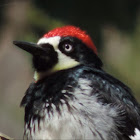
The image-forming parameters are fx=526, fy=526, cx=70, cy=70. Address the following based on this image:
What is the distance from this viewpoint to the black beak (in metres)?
4.23

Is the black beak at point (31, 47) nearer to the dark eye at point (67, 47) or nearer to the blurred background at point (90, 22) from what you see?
the dark eye at point (67, 47)

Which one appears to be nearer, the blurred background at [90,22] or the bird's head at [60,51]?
the bird's head at [60,51]

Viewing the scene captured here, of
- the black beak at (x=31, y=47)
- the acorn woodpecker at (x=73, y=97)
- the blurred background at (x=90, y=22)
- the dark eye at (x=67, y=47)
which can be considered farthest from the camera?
the blurred background at (x=90, y=22)

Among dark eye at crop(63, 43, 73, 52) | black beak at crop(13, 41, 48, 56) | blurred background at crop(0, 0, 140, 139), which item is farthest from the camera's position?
blurred background at crop(0, 0, 140, 139)

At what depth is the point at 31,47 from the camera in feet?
14.0

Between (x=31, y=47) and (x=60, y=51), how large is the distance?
0.25m

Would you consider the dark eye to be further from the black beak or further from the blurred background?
the blurred background

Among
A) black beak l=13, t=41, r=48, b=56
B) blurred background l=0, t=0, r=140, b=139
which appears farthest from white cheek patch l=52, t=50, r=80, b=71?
blurred background l=0, t=0, r=140, b=139

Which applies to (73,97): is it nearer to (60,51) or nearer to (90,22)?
(60,51)

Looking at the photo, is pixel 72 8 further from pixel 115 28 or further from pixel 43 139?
pixel 43 139

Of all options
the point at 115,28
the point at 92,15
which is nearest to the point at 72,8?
the point at 92,15

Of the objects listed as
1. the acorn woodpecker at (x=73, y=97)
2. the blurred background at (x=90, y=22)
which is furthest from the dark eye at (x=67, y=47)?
the blurred background at (x=90, y=22)

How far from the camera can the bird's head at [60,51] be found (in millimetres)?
4293

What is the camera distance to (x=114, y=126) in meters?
3.93
